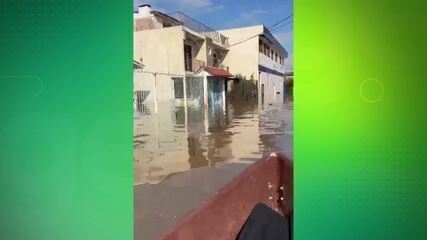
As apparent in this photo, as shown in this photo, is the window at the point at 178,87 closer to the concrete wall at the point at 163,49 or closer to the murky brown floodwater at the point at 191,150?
the concrete wall at the point at 163,49

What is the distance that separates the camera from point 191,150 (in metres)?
4.75

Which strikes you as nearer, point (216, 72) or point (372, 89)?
point (372, 89)

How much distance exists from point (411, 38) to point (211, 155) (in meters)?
3.88

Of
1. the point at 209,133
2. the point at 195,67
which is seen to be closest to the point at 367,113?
the point at 209,133

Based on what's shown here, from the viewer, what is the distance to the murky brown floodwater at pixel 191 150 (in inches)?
102

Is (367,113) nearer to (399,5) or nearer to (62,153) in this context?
(399,5)

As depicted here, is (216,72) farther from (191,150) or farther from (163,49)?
(191,150)

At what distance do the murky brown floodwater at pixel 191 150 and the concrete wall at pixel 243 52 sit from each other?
86 cm

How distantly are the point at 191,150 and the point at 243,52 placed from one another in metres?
5.20

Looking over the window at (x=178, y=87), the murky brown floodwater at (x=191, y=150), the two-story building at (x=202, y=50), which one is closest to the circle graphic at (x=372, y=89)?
the murky brown floodwater at (x=191, y=150)

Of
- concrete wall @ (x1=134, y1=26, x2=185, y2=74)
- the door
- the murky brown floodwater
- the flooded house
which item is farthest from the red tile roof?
concrete wall @ (x1=134, y1=26, x2=185, y2=74)

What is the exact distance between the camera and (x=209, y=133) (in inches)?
239

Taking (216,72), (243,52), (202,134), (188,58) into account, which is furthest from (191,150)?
(243,52)

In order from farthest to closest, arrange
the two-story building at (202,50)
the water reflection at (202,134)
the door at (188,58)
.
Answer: the door at (188,58), the two-story building at (202,50), the water reflection at (202,134)
